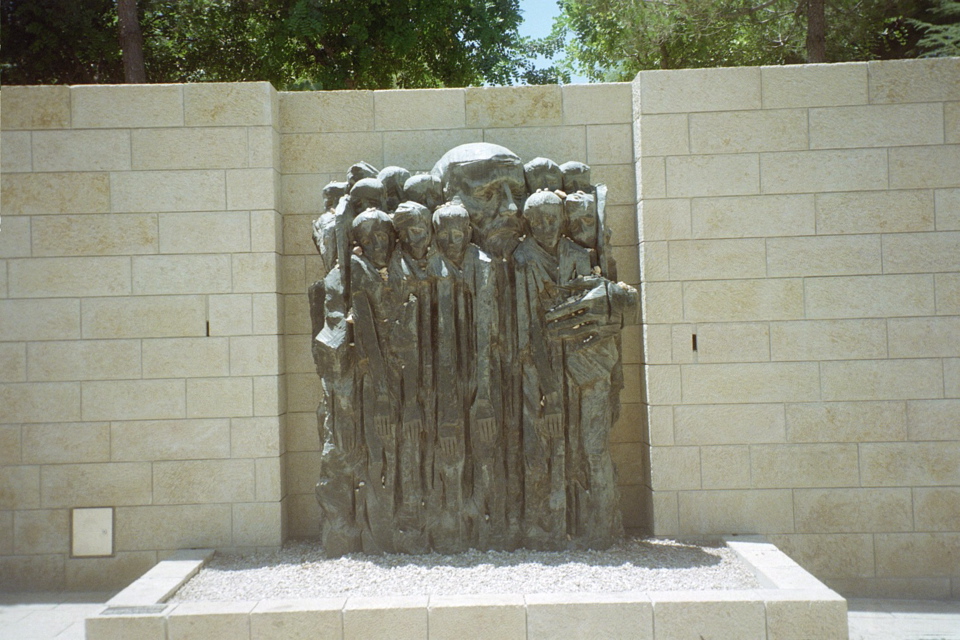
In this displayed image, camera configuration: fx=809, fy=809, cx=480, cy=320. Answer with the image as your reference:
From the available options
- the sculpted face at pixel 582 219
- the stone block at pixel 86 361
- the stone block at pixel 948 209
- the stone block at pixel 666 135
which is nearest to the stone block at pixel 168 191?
the stone block at pixel 86 361

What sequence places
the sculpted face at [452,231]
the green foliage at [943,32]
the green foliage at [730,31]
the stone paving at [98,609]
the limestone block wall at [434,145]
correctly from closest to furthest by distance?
the stone paving at [98,609] → the sculpted face at [452,231] → the limestone block wall at [434,145] → the green foliage at [943,32] → the green foliage at [730,31]

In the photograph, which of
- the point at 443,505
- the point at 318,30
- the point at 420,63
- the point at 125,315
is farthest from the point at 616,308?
the point at 420,63

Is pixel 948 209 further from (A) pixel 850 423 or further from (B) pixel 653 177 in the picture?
(B) pixel 653 177

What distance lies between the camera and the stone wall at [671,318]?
193 inches

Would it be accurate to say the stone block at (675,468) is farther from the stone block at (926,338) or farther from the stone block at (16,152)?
the stone block at (16,152)

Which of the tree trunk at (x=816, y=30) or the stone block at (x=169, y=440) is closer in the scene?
the stone block at (x=169, y=440)

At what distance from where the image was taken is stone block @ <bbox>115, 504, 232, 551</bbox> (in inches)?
194

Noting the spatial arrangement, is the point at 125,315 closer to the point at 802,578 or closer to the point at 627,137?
the point at 627,137

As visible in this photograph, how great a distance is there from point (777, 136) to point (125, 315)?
4.16 metres

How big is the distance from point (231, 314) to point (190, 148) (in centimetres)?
106

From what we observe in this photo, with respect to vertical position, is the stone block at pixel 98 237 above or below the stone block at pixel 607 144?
below

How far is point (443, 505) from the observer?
462 centimetres

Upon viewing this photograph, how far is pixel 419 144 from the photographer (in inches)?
204

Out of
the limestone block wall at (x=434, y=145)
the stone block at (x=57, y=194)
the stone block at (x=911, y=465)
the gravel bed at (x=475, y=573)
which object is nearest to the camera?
the gravel bed at (x=475, y=573)
